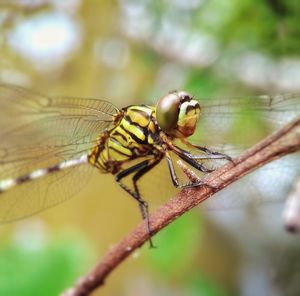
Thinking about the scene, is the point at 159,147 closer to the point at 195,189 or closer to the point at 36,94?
the point at 195,189

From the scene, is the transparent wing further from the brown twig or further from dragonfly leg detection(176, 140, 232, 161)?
the brown twig

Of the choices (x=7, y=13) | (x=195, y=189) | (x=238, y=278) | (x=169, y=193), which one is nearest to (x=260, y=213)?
(x=238, y=278)

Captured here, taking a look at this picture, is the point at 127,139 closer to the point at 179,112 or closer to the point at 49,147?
the point at 179,112

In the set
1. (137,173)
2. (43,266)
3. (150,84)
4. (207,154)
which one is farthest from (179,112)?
(150,84)

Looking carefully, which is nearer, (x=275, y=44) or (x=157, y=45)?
(x=275, y=44)

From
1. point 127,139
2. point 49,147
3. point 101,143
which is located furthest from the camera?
point 49,147

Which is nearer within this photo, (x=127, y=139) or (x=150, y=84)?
(x=127, y=139)

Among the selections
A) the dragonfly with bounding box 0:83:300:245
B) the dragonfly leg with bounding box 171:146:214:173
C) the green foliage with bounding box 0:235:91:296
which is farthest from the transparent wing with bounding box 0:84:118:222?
the green foliage with bounding box 0:235:91:296
